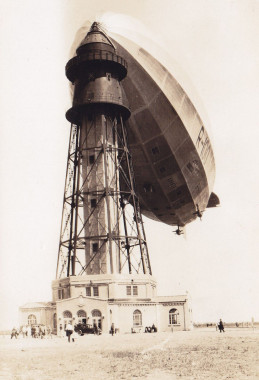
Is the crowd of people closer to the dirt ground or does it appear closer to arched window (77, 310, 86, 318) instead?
arched window (77, 310, 86, 318)

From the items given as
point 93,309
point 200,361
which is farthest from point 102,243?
point 200,361

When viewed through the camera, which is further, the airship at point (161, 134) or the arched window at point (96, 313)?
the airship at point (161, 134)

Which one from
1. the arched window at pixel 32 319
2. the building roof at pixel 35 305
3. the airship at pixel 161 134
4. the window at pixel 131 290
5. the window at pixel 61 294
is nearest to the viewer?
the airship at pixel 161 134

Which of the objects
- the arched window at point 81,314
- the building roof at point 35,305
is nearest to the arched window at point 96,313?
the arched window at point 81,314

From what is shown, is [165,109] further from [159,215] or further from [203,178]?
[159,215]

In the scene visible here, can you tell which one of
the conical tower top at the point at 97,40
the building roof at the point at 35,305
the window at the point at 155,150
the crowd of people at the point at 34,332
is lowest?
the crowd of people at the point at 34,332

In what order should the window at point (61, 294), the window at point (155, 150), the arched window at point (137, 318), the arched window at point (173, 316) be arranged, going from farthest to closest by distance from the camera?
the window at point (155, 150) < the arched window at point (173, 316) < the window at point (61, 294) < the arched window at point (137, 318)

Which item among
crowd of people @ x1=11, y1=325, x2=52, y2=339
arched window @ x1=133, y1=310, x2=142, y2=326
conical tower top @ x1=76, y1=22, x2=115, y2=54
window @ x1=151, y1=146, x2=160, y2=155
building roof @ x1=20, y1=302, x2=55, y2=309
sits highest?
conical tower top @ x1=76, y1=22, x2=115, y2=54

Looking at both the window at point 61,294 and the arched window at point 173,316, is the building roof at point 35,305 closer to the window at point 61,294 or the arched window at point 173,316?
the window at point 61,294

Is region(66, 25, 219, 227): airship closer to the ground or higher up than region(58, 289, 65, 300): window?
higher up

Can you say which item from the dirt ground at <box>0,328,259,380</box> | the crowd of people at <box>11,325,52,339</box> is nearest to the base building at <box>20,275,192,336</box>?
the crowd of people at <box>11,325,52,339</box>
